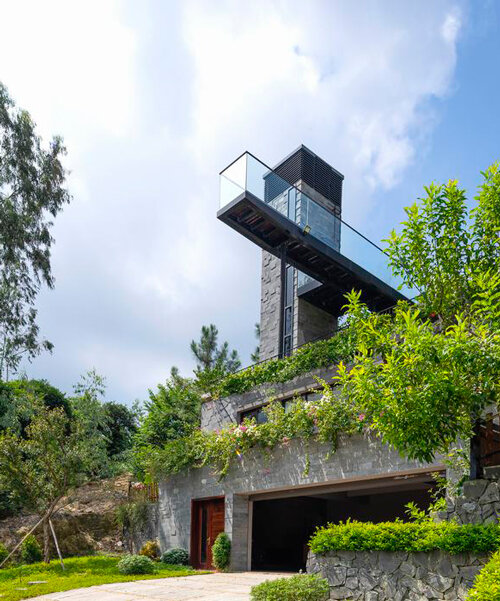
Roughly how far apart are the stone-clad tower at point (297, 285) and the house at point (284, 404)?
0.13 ft

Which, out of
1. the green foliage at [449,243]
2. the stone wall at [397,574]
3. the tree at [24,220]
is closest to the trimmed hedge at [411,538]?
the stone wall at [397,574]

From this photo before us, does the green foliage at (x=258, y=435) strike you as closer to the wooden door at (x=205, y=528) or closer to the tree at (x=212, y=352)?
the wooden door at (x=205, y=528)

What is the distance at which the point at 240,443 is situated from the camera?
15.5 m

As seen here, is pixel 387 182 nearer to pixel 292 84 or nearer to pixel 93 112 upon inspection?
pixel 292 84

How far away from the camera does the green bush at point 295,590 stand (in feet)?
26.7

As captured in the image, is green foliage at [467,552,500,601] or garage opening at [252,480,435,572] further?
garage opening at [252,480,435,572]

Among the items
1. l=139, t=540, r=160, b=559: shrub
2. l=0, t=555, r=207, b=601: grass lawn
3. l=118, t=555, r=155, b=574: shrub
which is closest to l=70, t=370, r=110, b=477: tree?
l=139, t=540, r=160, b=559: shrub

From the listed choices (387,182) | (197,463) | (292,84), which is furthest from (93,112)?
(197,463)

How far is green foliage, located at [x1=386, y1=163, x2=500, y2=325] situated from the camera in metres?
8.50

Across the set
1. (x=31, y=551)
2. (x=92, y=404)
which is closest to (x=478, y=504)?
(x=31, y=551)

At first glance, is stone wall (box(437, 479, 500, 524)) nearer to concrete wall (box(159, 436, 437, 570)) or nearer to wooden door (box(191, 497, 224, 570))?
concrete wall (box(159, 436, 437, 570))

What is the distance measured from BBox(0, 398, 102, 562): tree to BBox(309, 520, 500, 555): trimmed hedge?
7.86 metres

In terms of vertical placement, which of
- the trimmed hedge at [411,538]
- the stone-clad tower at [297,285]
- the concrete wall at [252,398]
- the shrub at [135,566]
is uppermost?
the stone-clad tower at [297,285]

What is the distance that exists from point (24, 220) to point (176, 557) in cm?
1146
